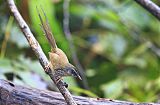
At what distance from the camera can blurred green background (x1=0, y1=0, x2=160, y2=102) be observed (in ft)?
4.11

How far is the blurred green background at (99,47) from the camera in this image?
4.11ft

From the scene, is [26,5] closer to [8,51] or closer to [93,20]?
[8,51]

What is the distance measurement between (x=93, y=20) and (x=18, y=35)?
0.43 metres

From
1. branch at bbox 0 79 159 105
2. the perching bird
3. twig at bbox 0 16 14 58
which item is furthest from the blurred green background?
the perching bird

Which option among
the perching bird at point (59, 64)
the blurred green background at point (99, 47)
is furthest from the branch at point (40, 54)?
the blurred green background at point (99, 47)

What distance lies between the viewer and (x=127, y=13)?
170 cm

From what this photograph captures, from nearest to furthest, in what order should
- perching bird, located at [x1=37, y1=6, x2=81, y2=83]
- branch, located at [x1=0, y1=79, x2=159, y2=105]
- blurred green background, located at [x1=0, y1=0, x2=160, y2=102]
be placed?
perching bird, located at [x1=37, y1=6, x2=81, y2=83] < branch, located at [x1=0, y1=79, x2=159, y2=105] < blurred green background, located at [x1=0, y1=0, x2=160, y2=102]

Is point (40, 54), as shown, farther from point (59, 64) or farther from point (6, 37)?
point (6, 37)

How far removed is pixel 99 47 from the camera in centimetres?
167

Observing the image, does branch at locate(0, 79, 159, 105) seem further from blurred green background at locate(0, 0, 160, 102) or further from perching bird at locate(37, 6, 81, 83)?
blurred green background at locate(0, 0, 160, 102)

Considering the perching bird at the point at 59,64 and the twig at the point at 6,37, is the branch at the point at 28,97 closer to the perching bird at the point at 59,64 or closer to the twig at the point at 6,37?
the perching bird at the point at 59,64

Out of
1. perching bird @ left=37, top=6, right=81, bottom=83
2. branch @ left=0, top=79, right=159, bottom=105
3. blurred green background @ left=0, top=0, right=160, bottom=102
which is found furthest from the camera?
blurred green background @ left=0, top=0, right=160, bottom=102

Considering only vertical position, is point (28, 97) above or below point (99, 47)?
below

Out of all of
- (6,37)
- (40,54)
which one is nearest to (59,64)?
(40,54)
